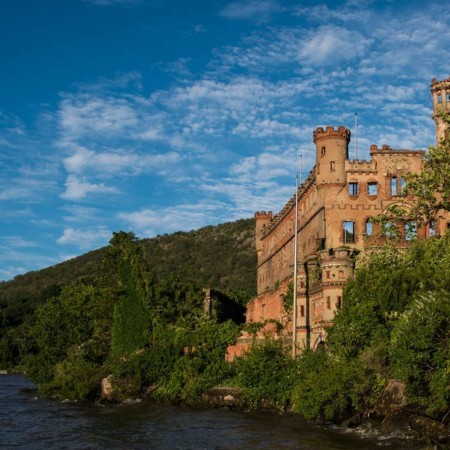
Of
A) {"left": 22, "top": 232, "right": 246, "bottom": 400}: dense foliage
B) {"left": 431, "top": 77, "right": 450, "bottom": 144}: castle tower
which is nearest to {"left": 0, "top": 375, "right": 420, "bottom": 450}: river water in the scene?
{"left": 22, "top": 232, "right": 246, "bottom": 400}: dense foliage

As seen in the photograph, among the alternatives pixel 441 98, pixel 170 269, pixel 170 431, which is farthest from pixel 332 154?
pixel 170 269

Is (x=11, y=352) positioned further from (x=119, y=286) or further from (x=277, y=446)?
(x=277, y=446)

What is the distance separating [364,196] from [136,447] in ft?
92.6

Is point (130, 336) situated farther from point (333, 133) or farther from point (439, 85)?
point (439, 85)

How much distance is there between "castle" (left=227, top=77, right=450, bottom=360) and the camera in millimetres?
40812

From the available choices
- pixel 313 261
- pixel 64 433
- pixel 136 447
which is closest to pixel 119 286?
pixel 313 261

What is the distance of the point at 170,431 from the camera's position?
1289 inches

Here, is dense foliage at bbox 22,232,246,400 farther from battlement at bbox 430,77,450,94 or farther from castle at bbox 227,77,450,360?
battlement at bbox 430,77,450,94

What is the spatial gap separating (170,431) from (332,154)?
2604cm

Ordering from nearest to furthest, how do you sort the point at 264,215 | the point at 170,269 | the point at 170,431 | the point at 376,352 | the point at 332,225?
1. the point at 170,431
2. the point at 376,352
3. the point at 332,225
4. the point at 264,215
5. the point at 170,269

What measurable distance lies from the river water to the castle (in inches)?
284

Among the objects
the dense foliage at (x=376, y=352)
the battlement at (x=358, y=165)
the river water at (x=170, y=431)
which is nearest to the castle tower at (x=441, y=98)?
the battlement at (x=358, y=165)

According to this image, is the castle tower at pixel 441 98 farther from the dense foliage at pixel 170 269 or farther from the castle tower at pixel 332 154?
the dense foliage at pixel 170 269

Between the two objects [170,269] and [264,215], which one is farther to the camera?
[170,269]
